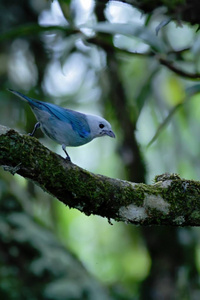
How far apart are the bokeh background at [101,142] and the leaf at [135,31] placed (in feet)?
0.04

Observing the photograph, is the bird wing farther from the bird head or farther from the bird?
the bird head

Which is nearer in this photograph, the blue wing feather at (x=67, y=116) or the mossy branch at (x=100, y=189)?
the mossy branch at (x=100, y=189)

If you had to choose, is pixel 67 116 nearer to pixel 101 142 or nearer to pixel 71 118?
pixel 71 118

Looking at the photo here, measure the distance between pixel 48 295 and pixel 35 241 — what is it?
0.73m

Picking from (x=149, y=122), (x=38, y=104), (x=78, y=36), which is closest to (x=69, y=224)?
(x=149, y=122)

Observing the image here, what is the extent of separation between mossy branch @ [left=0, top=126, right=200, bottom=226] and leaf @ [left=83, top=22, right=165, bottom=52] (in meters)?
1.47

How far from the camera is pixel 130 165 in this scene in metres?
5.67

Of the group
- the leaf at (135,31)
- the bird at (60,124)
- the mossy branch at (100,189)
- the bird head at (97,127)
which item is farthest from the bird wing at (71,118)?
the leaf at (135,31)

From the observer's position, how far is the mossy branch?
2.63 meters

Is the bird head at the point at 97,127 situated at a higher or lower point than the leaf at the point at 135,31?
lower

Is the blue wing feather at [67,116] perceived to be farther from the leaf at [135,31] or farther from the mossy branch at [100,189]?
the leaf at [135,31]

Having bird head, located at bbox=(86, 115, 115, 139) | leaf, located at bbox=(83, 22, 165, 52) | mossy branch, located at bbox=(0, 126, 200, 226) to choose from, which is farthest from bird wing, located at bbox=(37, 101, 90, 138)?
leaf, located at bbox=(83, 22, 165, 52)

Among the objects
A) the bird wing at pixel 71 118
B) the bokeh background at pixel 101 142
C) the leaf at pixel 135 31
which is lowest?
the bokeh background at pixel 101 142

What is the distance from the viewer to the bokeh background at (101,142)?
4824 millimetres
